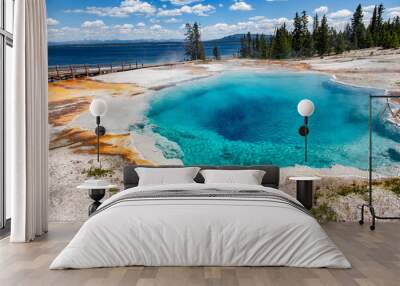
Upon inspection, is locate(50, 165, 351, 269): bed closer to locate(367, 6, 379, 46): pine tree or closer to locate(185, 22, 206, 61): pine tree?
locate(185, 22, 206, 61): pine tree

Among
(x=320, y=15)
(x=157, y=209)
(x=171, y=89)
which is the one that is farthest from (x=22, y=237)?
(x=320, y=15)

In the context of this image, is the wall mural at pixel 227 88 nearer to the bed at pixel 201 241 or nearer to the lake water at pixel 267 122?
the lake water at pixel 267 122

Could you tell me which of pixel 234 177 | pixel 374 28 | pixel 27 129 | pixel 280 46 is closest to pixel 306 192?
pixel 234 177

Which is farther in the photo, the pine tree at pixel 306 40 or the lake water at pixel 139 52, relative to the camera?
the lake water at pixel 139 52

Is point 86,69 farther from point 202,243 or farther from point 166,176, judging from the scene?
point 202,243

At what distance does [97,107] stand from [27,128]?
1.59m

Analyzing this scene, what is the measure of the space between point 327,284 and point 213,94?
4247mm

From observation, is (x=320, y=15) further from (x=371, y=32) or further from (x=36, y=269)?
(x=36, y=269)

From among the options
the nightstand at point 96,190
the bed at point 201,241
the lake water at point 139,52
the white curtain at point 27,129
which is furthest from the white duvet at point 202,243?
the lake water at point 139,52

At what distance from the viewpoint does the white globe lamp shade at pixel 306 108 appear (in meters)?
7.07

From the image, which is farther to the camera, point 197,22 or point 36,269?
point 197,22

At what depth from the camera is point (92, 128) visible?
7.43m

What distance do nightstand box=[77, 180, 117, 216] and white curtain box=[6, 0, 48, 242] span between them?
27.1 inches

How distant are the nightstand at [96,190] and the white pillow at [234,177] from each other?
1228mm
